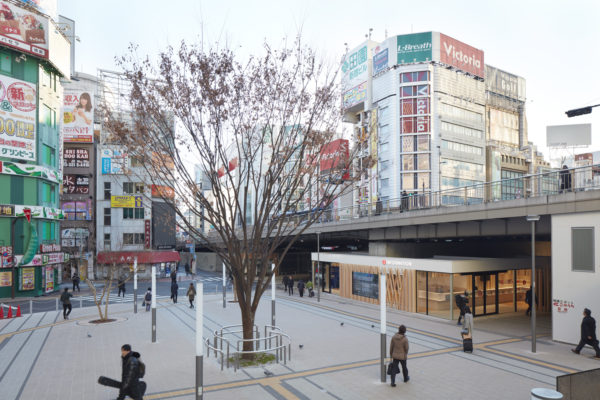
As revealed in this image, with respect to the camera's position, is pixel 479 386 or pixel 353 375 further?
pixel 353 375

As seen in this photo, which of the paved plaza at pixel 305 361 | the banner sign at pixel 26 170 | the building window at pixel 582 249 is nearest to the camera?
the paved plaza at pixel 305 361

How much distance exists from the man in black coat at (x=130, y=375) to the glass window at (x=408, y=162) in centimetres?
5763

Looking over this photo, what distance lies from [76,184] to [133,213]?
778cm

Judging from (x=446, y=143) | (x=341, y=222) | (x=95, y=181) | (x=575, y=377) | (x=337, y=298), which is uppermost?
(x=446, y=143)

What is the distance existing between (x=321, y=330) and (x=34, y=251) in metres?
28.4

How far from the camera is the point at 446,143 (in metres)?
64.4

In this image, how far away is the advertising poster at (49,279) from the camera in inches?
1501

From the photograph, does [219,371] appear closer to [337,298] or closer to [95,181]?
[337,298]

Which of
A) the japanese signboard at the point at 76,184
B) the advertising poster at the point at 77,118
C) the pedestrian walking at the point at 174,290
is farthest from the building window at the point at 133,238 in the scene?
the pedestrian walking at the point at 174,290

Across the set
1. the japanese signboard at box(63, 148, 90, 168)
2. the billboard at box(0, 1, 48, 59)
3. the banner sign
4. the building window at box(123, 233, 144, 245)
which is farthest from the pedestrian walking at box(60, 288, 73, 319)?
the japanese signboard at box(63, 148, 90, 168)

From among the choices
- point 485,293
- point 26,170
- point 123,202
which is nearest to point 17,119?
point 26,170

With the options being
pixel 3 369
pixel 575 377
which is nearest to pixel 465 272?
pixel 575 377

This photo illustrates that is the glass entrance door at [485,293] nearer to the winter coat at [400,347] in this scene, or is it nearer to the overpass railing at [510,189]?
the overpass railing at [510,189]

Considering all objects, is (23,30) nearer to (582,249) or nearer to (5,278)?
(5,278)
